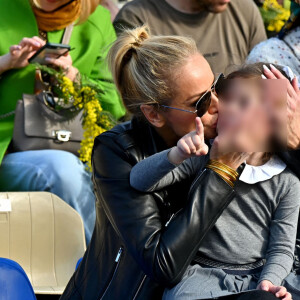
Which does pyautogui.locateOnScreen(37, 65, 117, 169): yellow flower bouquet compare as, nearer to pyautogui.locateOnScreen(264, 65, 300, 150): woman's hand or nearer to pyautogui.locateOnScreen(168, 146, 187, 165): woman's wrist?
pyautogui.locateOnScreen(264, 65, 300, 150): woman's hand

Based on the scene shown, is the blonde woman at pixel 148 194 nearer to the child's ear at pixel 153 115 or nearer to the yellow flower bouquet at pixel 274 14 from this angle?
the child's ear at pixel 153 115

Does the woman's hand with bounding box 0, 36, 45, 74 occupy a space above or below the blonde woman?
below

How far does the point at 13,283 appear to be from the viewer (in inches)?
95.1

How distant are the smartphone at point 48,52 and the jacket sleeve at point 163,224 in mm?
1452

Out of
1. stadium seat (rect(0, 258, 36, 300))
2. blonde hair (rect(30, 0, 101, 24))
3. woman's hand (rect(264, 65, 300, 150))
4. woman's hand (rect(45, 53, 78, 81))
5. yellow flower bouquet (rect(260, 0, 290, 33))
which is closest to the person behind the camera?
woman's hand (rect(264, 65, 300, 150))

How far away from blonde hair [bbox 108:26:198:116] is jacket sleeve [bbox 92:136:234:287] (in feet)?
0.86

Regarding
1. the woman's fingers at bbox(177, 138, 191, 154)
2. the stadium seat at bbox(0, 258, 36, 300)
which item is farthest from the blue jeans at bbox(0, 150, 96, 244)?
the woman's fingers at bbox(177, 138, 191, 154)

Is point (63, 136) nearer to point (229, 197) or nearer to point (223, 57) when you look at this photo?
point (223, 57)

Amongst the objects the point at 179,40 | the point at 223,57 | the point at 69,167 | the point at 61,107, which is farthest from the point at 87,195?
the point at 179,40

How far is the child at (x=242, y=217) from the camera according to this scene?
199 cm

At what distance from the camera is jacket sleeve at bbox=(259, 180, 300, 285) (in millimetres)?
2078

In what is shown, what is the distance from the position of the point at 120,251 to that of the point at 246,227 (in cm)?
39

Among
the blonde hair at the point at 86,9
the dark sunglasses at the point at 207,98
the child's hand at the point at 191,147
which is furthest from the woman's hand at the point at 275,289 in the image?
the blonde hair at the point at 86,9

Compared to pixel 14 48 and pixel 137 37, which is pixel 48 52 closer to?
pixel 14 48
